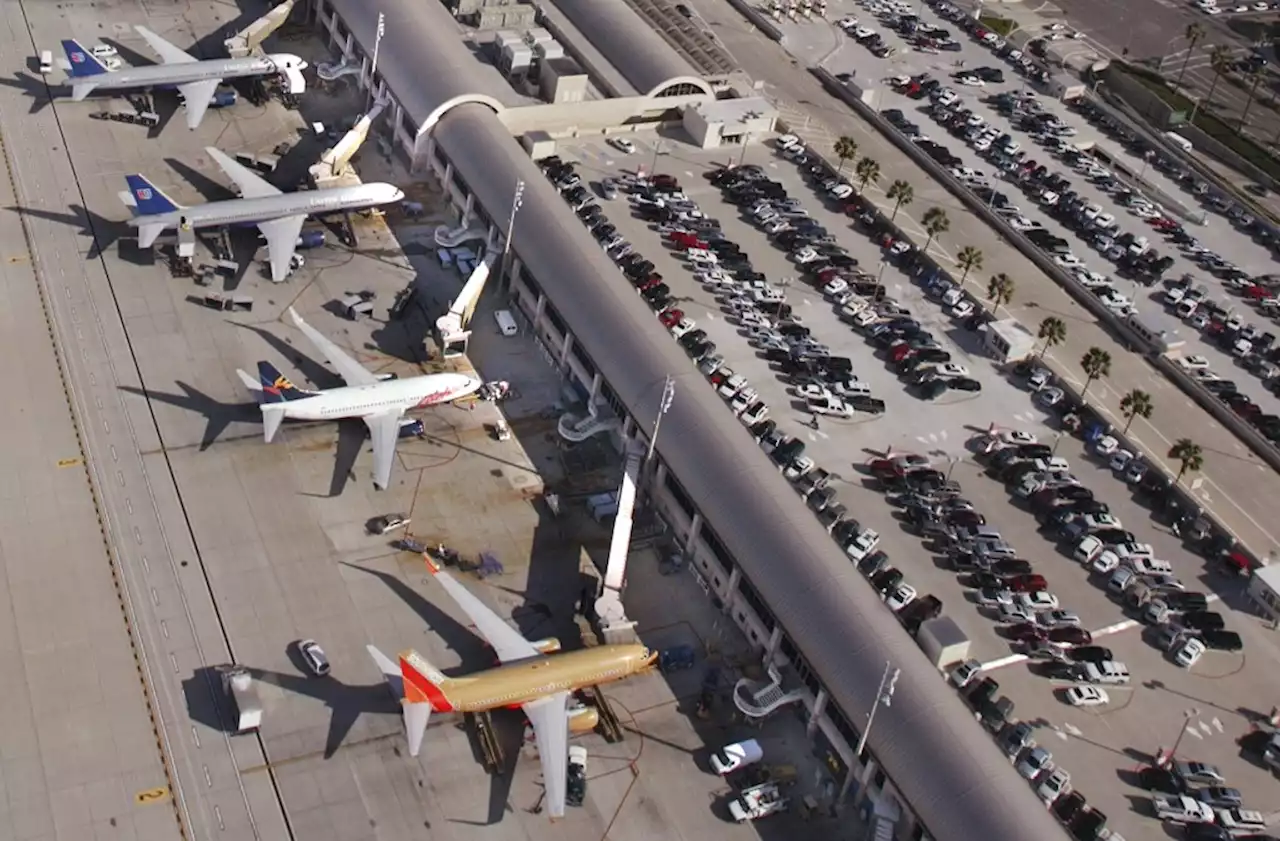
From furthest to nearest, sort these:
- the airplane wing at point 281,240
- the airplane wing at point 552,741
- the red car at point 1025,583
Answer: the airplane wing at point 281,240 → the red car at point 1025,583 → the airplane wing at point 552,741

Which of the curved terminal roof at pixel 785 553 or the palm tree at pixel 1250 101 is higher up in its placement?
the palm tree at pixel 1250 101

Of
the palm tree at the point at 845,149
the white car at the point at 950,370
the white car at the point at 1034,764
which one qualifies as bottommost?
the white car at the point at 1034,764

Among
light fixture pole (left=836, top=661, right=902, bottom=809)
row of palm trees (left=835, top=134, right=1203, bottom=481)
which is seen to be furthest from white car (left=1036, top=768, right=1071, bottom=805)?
row of palm trees (left=835, top=134, right=1203, bottom=481)

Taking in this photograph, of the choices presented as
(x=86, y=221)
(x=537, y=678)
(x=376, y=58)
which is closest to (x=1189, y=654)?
(x=537, y=678)

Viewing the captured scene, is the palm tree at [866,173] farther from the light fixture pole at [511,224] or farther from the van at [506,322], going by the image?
the van at [506,322]

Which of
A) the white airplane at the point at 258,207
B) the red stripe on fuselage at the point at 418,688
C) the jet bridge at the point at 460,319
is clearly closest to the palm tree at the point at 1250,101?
the jet bridge at the point at 460,319

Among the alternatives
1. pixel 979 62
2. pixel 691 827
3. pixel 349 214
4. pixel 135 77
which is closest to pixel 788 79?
pixel 979 62
